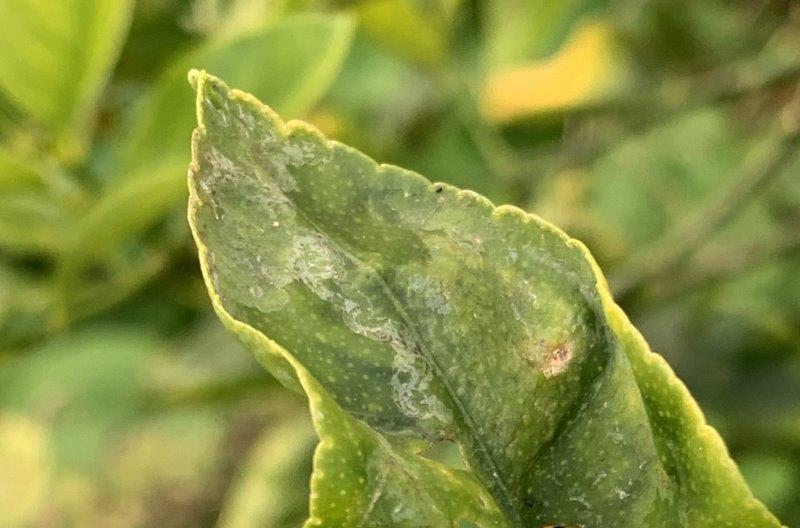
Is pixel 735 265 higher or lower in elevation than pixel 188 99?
higher

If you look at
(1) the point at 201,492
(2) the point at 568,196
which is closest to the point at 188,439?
(1) the point at 201,492

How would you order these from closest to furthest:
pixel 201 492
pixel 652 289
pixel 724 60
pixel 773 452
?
pixel 652 289 < pixel 773 452 < pixel 724 60 < pixel 201 492

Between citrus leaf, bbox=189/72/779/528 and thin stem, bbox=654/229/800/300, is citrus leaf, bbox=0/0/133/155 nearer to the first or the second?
citrus leaf, bbox=189/72/779/528

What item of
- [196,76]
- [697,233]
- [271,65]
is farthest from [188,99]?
[697,233]

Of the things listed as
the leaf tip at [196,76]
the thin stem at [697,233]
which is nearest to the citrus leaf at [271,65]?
the leaf tip at [196,76]

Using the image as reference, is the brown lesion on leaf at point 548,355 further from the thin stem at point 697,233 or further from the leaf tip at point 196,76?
the thin stem at point 697,233

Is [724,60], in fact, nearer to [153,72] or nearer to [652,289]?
[652,289]

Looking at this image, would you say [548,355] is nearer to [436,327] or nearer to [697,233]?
[436,327]

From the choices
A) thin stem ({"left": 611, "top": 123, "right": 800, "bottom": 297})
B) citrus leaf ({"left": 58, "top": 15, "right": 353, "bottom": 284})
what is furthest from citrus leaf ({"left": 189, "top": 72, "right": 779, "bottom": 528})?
thin stem ({"left": 611, "top": 123, "right": 800, "bottom": 297})
